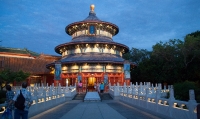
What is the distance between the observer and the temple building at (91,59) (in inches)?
1460

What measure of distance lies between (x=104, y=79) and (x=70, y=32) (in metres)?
16.8

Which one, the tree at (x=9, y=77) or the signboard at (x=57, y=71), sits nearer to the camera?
the tree at (x=9, y=77)

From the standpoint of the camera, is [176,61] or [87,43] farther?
[176,61]

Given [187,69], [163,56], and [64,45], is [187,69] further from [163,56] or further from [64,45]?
[64,45]

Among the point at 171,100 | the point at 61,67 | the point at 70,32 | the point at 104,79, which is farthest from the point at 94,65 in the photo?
the point at 171,100

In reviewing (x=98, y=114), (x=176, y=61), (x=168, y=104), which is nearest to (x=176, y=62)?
(x=176, y=61)

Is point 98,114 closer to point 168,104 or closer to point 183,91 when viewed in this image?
point 168,104

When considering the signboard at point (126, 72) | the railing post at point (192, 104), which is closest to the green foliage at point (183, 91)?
the railing post at point (192, 104)

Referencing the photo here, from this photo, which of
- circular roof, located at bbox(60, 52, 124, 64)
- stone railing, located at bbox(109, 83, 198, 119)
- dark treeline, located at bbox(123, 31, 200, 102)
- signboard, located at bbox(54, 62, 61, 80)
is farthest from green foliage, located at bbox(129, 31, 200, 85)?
stone railing, located at bbox(109, 83, 198, 119)

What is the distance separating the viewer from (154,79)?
155ft

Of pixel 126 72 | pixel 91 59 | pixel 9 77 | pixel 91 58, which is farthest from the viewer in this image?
pixel 91 58

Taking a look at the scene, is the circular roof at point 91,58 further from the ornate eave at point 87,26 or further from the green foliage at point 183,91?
the green foliage at point 183,91

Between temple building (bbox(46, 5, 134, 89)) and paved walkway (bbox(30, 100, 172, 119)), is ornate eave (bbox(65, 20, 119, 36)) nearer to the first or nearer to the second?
temple building (bbox(46, 5, 134, 89))

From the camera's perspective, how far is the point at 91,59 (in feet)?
120
